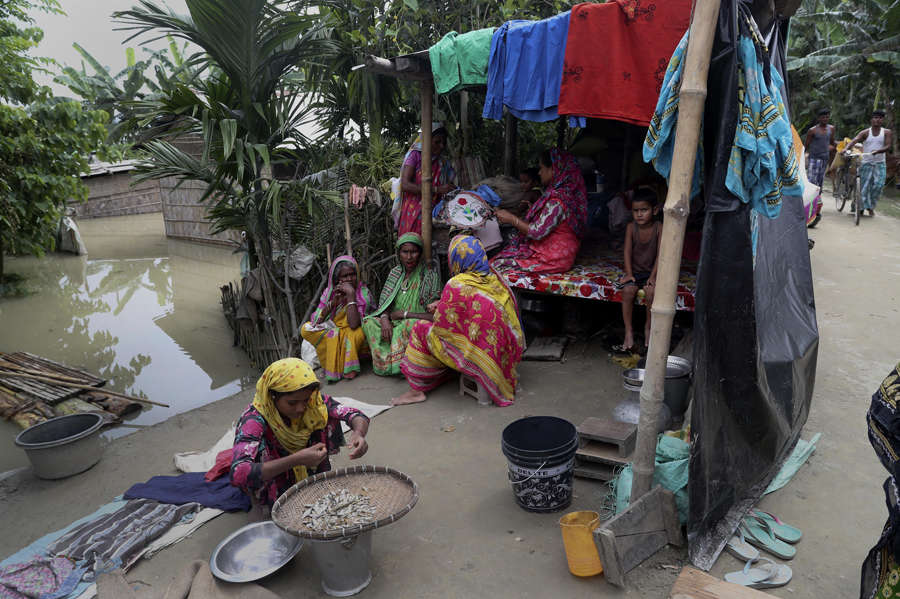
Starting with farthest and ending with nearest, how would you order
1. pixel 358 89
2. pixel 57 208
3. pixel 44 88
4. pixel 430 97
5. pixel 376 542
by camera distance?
pixel 57 208, pixel 44 88, pixel 358 89, pixel 430 97, pixel 376 542

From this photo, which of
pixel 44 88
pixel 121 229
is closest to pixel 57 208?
pixel 44 88

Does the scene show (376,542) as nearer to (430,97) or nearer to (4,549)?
(4,549)

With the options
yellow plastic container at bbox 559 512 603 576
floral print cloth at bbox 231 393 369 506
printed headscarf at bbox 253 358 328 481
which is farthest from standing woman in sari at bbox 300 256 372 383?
yellow plastic container at bbox 559 512 603 576

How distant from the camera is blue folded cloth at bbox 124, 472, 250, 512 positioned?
129 inches

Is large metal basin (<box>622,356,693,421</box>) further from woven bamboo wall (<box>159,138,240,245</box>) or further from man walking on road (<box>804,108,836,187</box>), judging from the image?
woven bamboo wall (<box>159,138,240,245</box>)

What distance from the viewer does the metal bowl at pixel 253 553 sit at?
2547mm

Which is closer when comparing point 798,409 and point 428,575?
point 428,575

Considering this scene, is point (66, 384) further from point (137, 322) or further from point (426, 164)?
point (426, 164)

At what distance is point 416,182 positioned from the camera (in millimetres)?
6086

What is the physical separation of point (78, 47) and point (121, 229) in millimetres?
6403

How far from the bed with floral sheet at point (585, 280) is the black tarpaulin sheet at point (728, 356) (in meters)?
1.86

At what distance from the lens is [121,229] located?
61.1ft

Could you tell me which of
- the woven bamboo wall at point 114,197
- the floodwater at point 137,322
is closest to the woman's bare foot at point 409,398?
the floodwater at point 137,322

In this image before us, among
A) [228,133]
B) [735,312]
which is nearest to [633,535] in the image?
[735,312]
